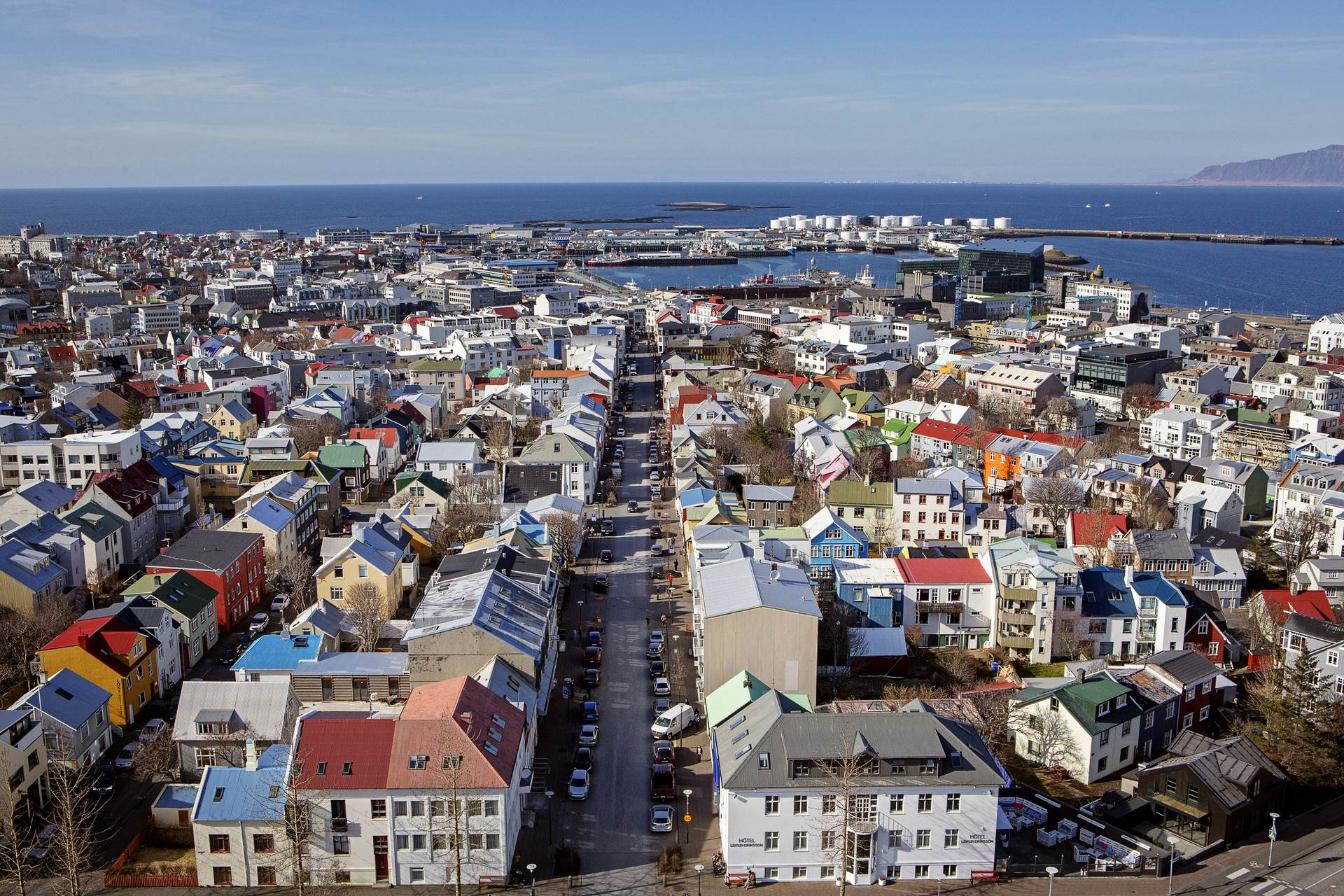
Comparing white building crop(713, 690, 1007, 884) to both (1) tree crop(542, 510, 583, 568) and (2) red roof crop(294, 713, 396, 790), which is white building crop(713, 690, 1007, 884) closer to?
(2) red roof crop(294, 713, 396, 790)

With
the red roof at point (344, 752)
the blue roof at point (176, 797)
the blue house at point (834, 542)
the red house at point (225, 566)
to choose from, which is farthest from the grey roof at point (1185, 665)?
the red house at point (225, 566)

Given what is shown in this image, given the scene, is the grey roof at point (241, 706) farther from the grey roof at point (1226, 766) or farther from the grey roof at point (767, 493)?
the grey roof at point (767, 493)

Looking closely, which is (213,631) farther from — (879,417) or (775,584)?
(879,417)

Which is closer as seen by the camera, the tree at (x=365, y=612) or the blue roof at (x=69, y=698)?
the blue roof at (x=69, y=698)

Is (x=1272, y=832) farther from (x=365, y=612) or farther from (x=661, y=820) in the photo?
(x=365, y=612)

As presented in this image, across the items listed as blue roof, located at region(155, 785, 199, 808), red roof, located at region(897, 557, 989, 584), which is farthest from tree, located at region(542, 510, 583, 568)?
blue roof, located at region(155, 785, 199, 808)

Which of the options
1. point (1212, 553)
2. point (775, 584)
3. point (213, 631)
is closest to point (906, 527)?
point (1212, 553)
